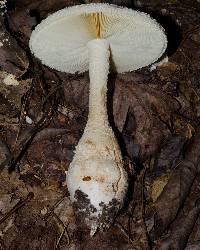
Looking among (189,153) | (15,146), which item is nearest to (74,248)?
(15,146)

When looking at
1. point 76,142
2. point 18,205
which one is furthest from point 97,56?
point 18,205

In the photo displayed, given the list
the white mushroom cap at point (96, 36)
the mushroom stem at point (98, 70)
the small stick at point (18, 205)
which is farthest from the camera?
the mushroom stem at point (98, 70)

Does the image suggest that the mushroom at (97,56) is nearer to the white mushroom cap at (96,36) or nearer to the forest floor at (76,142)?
the white mushroom cap at (96,36)

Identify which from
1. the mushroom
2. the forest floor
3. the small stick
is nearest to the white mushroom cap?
the mushroom

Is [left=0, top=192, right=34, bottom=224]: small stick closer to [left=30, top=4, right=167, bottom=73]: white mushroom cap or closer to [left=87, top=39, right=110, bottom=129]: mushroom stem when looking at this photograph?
[left=87, top=39, right=110, bottom=129]: mushroom stem

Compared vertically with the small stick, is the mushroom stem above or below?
above

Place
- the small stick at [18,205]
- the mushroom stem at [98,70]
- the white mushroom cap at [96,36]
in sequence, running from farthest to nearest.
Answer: the mushroom stem at [98,70]
the small stick at [18,205]
the white mushroom cap at [96,36]

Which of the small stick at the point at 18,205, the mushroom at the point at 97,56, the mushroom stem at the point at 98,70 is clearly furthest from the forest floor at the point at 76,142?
the mushroom stem at the point at 98,70
